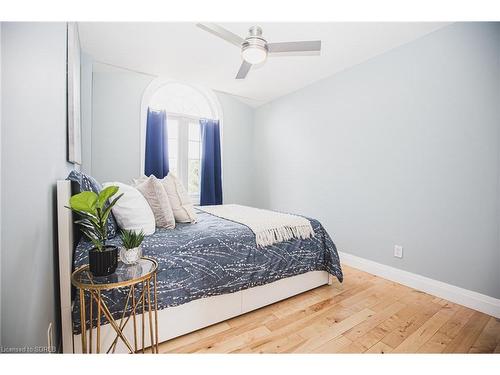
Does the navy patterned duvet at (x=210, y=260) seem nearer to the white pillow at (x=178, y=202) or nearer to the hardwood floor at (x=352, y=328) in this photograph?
the white pillow at (x=178, y=202)

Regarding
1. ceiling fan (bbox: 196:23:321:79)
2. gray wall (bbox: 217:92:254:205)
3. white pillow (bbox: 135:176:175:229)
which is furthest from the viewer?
gray wall (bbox: 217:92:254:205)

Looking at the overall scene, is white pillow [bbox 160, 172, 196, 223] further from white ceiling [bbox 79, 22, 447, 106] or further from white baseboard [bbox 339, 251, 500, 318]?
white baseboard [bbox 339, 251, 500, 318]

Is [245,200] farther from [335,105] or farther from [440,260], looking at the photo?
[440,260]

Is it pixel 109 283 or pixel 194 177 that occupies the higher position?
pixel 194 177

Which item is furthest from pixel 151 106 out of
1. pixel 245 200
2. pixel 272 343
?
pixel 272 343

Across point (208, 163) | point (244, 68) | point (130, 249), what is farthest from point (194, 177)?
point (130, 249)

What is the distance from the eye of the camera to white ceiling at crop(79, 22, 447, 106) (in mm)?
2229

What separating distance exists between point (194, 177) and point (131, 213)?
2.46m

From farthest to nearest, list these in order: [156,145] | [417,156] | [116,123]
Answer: [156,145]
[116,123]
[417,156]

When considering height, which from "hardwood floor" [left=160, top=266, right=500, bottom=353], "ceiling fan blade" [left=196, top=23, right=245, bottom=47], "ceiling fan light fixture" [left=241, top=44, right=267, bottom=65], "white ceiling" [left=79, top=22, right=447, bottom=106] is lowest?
"hardwood floor" [left=160, top=266, right=500, bottom=353]

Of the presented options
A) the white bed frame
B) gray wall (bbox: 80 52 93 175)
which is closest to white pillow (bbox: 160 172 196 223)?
the white bed frame

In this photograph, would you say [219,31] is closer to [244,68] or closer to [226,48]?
[244,68]

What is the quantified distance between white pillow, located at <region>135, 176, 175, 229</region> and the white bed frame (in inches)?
21.3

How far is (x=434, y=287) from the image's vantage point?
217cm
